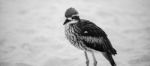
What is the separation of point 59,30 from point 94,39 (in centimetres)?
202

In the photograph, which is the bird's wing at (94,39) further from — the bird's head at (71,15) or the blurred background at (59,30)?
the blurred background at (59,30)

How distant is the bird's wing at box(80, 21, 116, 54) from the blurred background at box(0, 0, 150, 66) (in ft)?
1.59

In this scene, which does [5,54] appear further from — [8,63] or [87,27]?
[87,27]

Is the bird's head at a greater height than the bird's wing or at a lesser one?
greater

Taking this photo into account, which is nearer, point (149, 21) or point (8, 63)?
point (8, 63)

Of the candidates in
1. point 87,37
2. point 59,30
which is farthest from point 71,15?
point 59,30

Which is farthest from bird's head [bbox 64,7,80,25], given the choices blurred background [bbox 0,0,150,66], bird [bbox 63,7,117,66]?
blurred background [bbox 0,0,150,66]

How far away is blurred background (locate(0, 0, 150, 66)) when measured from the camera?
5648mm

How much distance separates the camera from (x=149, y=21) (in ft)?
22.9

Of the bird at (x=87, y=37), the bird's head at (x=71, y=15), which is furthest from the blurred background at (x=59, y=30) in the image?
the bird's head at (x=71, y=15)

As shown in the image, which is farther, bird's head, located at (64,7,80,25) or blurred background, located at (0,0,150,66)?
blurred background, located at (0,0,150,66)

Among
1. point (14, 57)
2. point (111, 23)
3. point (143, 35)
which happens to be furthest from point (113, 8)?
point (14, 57)

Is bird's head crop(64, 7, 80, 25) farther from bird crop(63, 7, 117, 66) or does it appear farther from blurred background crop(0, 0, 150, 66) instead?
blurred background crop(0, 0, 150, 66)

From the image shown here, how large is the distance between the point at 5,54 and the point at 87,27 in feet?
5.55
